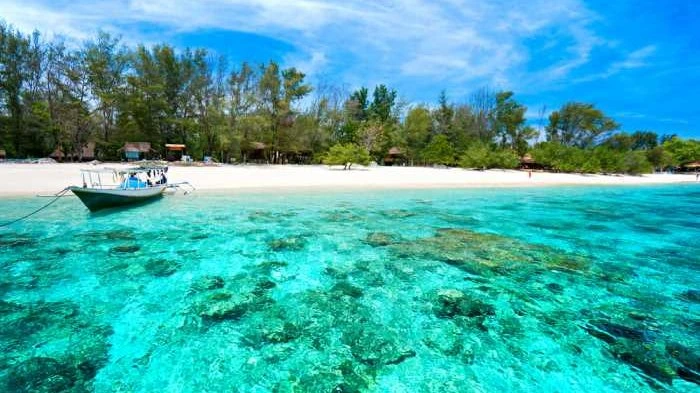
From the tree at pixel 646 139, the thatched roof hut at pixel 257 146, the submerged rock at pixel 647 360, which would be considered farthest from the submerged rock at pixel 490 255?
the tree at pixel 646 139

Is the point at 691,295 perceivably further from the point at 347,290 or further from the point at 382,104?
the point at 382,104

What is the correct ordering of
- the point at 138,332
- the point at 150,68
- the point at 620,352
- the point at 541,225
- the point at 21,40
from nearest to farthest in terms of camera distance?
the point at 620,352 → the point at 138,332 → the point at 541,225 → the point at 21,40 → the point at 150,68

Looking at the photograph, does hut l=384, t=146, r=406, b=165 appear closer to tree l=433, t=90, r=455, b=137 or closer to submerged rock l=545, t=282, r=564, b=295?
tree l=433, t=90, r=455, b=137

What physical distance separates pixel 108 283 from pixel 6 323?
1563mm

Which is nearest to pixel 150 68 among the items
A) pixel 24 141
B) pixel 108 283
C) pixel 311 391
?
pixel 24 141

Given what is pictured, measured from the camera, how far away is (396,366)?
11.9 ft

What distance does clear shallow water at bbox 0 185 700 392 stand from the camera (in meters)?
3.48

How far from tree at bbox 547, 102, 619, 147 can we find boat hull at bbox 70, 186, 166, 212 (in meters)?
64.5

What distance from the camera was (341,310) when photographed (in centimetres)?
497

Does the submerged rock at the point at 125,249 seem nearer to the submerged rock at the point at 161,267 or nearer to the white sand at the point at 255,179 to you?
the submerged rock at the point at 161,267

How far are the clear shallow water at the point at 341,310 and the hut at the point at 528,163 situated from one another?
144 ft

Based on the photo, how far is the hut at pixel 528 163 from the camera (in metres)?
50.2

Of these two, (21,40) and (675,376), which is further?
(21,40)

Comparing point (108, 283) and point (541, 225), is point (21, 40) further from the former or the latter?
point (541, 225)
